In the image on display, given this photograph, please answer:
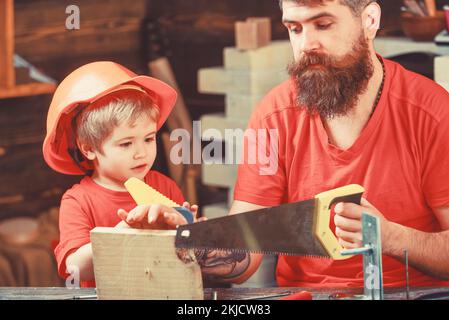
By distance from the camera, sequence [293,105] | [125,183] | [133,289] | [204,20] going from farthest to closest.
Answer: [204,20]
[293,105]
[125,183]
[133,289]

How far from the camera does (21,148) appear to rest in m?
2.35

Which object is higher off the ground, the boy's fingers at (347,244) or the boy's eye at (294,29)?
the boy's eye at (294,29)

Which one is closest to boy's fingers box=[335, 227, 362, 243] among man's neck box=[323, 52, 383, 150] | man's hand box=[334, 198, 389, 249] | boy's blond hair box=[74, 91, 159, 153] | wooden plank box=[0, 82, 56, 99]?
man's hand box=[334, 198, 389, 249]

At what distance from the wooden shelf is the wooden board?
26.7 inches

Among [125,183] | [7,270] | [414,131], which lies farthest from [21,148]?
[414,131]

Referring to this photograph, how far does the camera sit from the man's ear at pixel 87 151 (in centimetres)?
204

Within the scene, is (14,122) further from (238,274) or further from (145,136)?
(238,274)

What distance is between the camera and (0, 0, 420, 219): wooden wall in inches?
91.1

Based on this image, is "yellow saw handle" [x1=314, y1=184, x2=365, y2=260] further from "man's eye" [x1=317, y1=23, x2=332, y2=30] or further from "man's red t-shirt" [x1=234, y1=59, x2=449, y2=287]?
"man's eye" [x1=317, y1=23, x2=332, y2=30]

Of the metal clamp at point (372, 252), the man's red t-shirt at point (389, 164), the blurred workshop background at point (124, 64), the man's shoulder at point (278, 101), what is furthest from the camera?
the blurred workshop background at point (124, 64)

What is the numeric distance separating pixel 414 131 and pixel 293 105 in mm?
275

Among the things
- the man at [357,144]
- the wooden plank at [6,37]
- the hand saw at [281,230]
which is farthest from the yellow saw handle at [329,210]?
the wooden plank at [6,37]

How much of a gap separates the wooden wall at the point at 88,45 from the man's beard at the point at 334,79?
0.28 metres

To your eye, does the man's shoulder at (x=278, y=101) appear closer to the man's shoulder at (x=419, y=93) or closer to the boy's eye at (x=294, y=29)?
the boy's eye at (x=294, y=29)
